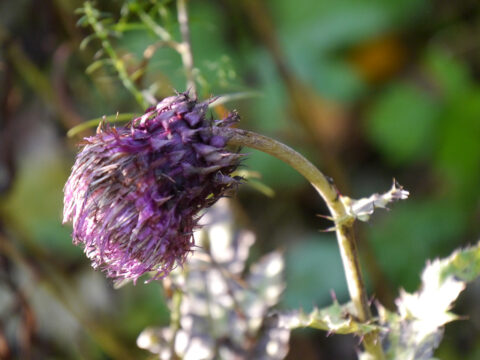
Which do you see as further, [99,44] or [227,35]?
[227,35]

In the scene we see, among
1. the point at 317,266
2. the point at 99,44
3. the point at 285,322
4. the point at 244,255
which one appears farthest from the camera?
the point at 317,266

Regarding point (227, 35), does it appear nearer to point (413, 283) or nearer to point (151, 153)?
point (413, 283)

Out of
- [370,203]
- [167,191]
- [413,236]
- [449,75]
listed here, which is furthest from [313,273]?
[167,191]

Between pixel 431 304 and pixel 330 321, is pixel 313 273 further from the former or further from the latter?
pixel 330 321

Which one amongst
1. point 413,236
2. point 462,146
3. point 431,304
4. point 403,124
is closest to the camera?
point 431,304

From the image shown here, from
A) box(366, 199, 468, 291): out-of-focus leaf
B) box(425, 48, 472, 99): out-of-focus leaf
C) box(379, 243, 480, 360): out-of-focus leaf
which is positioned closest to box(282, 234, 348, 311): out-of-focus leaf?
box(366, 199, 468, 291): out-of-focus leaf

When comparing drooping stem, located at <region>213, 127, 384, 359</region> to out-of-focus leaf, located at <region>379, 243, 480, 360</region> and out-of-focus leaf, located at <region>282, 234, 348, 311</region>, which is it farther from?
out-of-focus leaf, located at <region>282, 234, 348, 311</region>

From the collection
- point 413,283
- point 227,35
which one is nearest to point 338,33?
point 227,35
